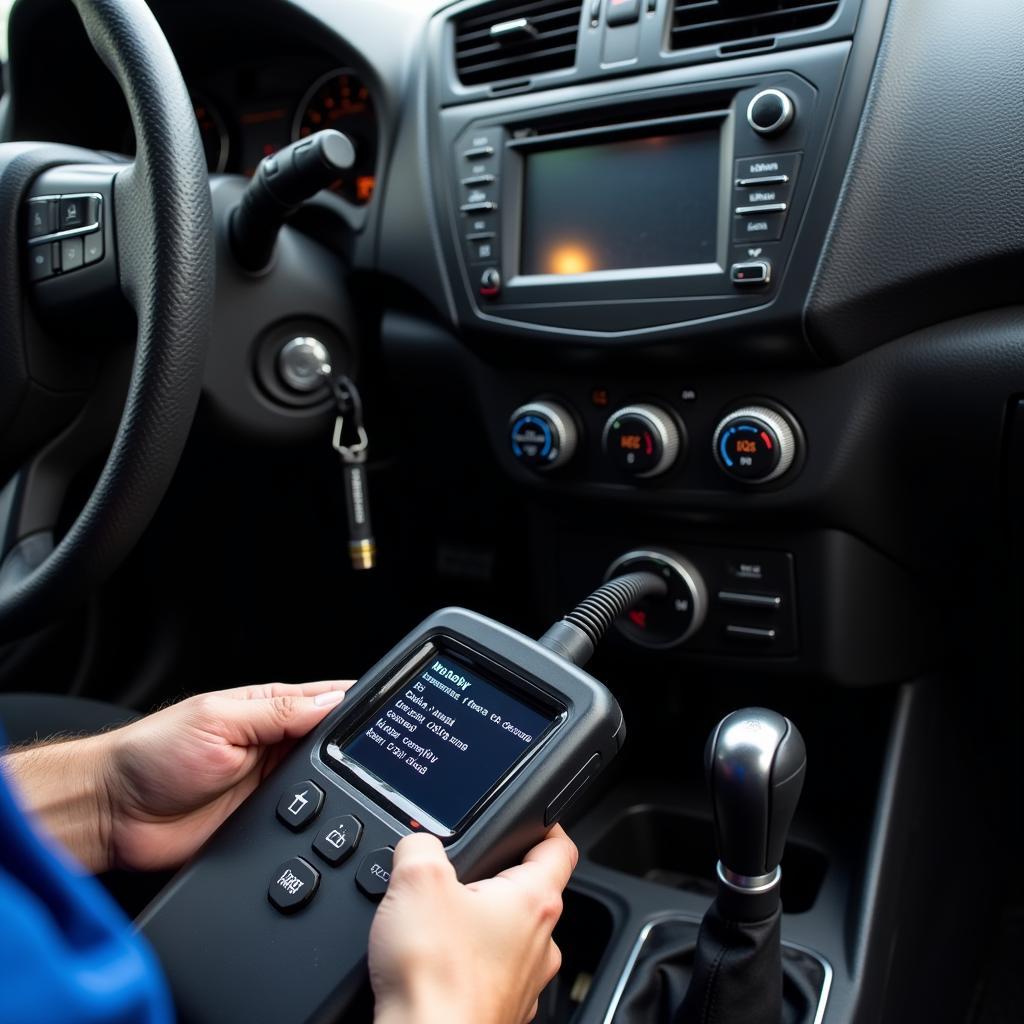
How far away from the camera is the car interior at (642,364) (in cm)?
82

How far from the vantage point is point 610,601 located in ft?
2.69

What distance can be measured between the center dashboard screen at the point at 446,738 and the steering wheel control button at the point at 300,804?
1.2 inches

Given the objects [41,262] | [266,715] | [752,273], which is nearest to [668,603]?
[752,273]

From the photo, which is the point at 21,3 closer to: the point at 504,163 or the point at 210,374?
the point at 210,374

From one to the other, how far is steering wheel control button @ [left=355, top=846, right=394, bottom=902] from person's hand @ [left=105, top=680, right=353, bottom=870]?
0.39 feet

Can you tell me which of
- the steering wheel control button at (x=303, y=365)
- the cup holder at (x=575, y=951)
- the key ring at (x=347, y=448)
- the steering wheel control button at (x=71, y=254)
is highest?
the steering wheel control button at (x=71, y=254)

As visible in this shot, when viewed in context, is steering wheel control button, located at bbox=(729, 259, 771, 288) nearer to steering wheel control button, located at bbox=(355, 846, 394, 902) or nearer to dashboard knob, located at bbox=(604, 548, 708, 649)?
dashboard knob, located at bbox=(604, 548, 708, 649)

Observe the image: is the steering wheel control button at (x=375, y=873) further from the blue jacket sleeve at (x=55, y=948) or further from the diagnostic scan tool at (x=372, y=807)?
the blue jacket sleeve at (x=55, y=948)

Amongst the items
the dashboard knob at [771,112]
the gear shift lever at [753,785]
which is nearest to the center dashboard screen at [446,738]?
the gear shift lever at [753,785]

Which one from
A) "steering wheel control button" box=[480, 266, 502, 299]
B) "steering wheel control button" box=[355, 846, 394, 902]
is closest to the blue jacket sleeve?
"steering wheel control button" box=[355, 846, 394, 902]

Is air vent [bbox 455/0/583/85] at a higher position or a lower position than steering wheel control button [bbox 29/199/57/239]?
higher

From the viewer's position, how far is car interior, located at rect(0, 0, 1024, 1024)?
2.70ft

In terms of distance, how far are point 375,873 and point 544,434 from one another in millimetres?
485

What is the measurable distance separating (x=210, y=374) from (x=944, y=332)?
0.69 metres
